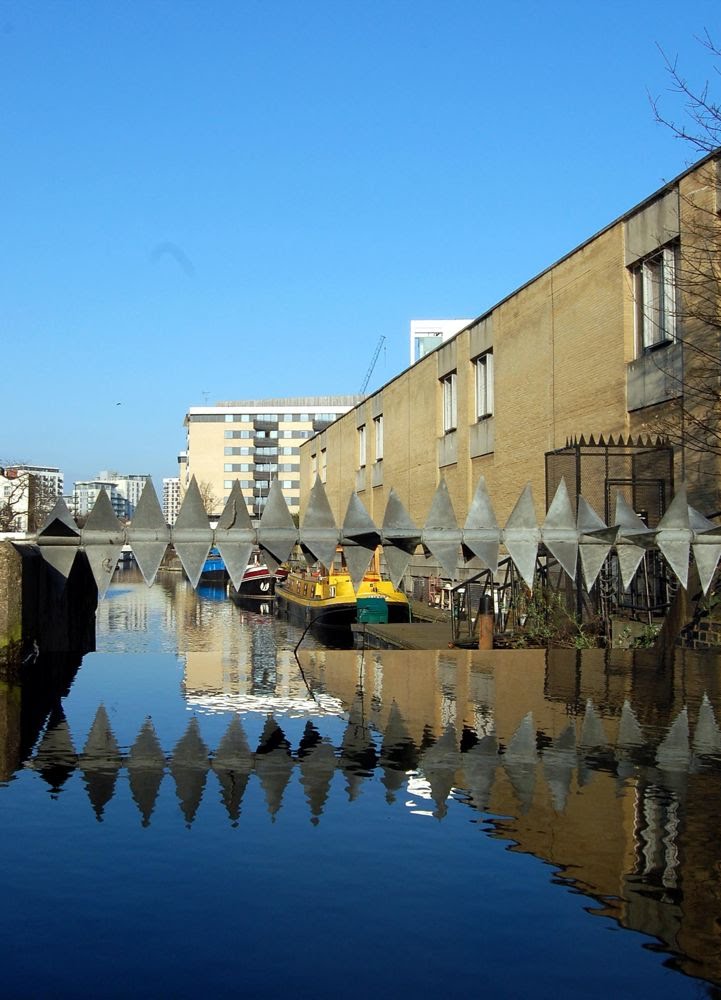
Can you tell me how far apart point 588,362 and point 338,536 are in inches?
738

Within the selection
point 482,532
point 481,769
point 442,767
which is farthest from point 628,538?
point 442,767

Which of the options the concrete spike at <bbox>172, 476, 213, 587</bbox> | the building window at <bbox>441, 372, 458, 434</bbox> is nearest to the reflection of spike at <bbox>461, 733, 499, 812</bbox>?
the concrete spike at <bbox>172, 476, 213, 587</bbox>

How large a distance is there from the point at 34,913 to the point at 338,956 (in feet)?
4.26

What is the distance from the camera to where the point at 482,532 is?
283 inches

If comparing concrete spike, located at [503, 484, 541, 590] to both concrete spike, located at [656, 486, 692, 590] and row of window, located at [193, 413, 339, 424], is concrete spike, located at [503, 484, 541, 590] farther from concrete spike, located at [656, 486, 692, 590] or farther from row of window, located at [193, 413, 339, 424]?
row of window, located at [193, 413, 339, 424]

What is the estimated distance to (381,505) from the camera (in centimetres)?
4844

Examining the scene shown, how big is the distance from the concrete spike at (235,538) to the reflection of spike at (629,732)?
3.08 meters

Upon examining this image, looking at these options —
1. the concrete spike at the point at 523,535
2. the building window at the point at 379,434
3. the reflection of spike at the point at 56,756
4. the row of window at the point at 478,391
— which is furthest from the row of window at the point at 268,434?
the concrete spike at the point at 523,535

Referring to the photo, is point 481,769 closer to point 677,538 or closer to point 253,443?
point 677,538

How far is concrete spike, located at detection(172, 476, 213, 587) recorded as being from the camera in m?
6.82

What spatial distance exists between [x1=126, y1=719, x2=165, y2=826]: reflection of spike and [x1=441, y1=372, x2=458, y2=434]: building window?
28.6 meters

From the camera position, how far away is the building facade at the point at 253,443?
141 m

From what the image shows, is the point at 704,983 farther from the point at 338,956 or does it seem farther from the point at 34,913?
the point at 34,913

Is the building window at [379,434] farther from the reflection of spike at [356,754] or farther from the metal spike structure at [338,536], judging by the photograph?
the metal spike structure at [338,536]
